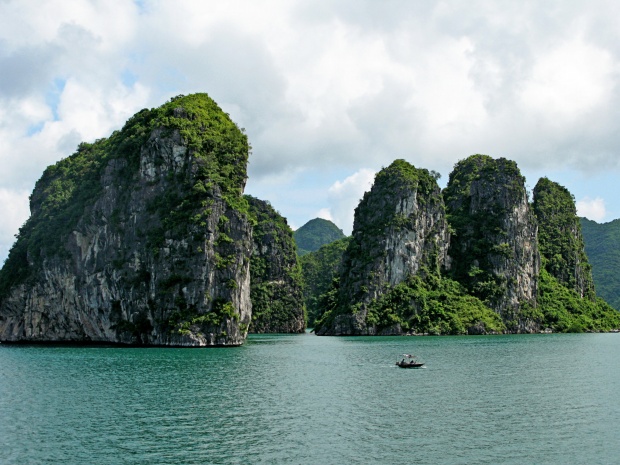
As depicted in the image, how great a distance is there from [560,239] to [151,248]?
321ft

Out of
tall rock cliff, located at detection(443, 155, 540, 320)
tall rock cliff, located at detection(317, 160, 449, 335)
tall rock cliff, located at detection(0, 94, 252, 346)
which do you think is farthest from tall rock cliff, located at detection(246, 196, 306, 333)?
tall rock cliff, located at detection(0, 94, 252, 346)

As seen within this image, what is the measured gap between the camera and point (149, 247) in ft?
259

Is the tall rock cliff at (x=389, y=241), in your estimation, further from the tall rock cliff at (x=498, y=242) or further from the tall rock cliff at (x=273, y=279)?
the tall rock cliff at (x=273, y=279)

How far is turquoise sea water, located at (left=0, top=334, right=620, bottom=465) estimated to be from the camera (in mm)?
26266

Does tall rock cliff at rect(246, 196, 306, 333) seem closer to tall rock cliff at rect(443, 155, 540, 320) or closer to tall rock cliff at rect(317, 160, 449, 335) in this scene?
tall rock cliff at rect(317, 160, 449, 335)

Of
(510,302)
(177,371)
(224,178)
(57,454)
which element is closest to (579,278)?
(510,302)

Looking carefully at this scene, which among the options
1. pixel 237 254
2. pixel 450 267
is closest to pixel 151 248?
pixel 237 254

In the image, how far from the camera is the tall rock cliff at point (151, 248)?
75812mm

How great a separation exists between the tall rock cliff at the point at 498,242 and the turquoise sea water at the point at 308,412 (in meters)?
62.3

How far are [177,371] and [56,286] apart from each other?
48253mm

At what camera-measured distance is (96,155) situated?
10519cm

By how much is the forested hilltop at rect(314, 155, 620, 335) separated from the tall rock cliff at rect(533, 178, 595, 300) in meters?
3.28

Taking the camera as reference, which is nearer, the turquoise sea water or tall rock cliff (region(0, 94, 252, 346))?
the turquoise sea water

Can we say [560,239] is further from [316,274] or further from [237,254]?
[237,254]
